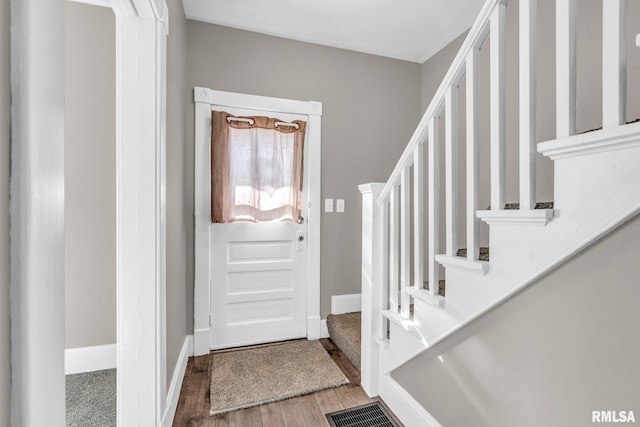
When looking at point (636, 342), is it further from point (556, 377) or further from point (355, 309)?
point (355, 309)

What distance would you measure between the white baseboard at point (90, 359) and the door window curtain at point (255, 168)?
117cm

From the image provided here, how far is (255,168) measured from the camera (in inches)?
97.3

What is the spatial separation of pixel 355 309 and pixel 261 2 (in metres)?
2.61

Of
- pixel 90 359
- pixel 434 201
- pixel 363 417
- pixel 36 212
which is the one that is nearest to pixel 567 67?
pixel 434 201

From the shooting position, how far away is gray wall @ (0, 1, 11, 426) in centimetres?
37

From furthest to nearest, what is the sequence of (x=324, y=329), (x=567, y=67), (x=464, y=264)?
(x=324, y=329), (x=464, y=264), (x=567, y=67)

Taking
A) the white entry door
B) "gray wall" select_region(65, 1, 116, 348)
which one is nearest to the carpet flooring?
"gray wall" select_region(65, 1, 116, 348)

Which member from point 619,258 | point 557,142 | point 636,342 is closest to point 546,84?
point 557,142

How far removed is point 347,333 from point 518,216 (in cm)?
176

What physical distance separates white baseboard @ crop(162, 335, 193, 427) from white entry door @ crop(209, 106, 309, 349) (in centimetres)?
19

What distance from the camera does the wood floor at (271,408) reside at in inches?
65.7

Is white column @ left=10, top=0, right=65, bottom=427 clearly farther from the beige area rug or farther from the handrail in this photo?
the beige area rug

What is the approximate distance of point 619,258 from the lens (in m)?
0.77

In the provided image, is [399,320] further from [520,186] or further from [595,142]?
[595,142]
